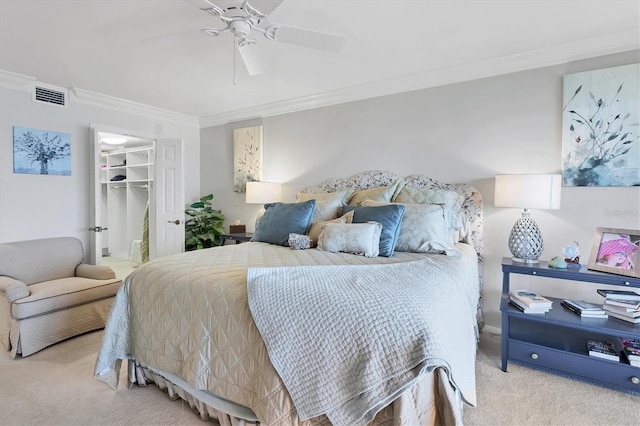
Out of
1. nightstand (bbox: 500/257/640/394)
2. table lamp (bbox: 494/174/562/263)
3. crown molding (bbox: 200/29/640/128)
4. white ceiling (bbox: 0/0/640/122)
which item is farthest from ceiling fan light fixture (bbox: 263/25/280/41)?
nightstand (bbox: 500/257/640/394)

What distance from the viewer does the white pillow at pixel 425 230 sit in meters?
2.40

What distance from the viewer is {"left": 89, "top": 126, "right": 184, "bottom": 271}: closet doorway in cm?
379

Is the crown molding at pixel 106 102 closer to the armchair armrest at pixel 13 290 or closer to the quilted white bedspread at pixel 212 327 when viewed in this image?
the armchair armrest at pixel 13 290

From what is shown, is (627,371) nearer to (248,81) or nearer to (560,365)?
(560,365)

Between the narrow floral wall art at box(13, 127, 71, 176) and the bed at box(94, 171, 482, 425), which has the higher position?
the narrow floral wall art at box(13, 127, 71, 176)

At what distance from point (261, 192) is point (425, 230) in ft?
7.00

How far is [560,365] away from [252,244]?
2417 mm

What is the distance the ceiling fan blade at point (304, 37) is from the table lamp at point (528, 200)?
1627 millimetres

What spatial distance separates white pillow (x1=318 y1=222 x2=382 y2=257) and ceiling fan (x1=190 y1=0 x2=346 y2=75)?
48.4 inches

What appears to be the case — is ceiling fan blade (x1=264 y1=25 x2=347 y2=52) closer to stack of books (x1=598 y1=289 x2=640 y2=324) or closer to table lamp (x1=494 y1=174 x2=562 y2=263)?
table lamp (x1=494 y1=174 x2=562 y2=263)

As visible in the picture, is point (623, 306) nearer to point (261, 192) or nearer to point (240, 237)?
point (261, 192)

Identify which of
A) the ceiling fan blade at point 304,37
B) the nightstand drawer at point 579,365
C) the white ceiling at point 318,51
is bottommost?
the nightstand drawer at point 579,365

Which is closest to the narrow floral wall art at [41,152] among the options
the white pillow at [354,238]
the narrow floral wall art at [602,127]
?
the white pillow at [354,238]

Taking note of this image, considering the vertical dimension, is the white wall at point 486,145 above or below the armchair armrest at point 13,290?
above
